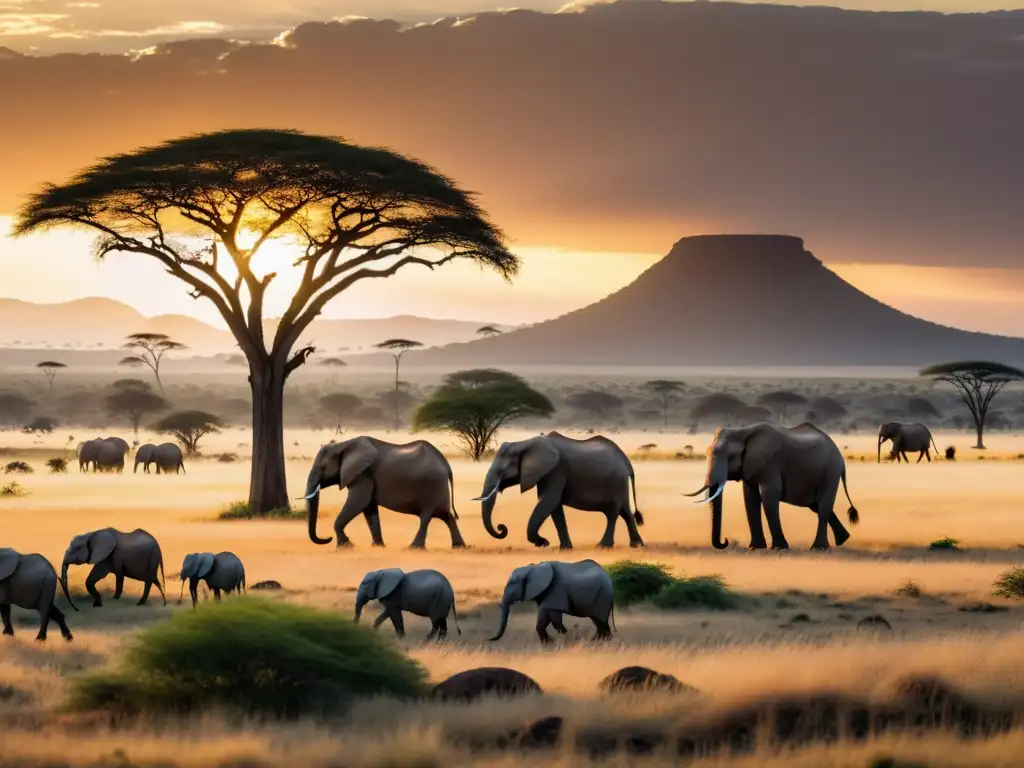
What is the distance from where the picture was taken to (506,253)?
4294 centimetres

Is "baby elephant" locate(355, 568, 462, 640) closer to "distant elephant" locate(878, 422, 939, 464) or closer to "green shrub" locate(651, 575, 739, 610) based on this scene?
"green shrub" locate(651, 575, 739, 610)

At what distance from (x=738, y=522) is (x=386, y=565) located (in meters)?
13.8

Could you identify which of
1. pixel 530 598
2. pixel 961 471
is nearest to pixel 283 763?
pixel 530 598

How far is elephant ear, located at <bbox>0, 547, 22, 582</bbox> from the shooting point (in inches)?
778

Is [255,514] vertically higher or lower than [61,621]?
higher

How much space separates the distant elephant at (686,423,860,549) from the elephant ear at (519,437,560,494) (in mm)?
2782

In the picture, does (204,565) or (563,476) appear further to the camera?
(563,476)

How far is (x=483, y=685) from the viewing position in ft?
48.2

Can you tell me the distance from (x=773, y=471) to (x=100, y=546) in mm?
12524

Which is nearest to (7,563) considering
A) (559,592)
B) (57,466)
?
(559,592)

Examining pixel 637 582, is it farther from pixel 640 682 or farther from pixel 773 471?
pixel 640 682

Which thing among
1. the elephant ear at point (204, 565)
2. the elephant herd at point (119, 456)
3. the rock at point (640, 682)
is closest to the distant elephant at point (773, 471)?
→ the elephant ear at point (204, 565)

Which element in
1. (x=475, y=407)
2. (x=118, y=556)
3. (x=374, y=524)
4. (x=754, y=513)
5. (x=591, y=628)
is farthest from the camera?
(x=475, y=407)

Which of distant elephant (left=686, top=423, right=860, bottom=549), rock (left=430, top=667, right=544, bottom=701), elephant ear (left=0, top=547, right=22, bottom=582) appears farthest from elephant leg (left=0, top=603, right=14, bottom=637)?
distant elephant (left=686, top=423, right=860, bottom=549)
